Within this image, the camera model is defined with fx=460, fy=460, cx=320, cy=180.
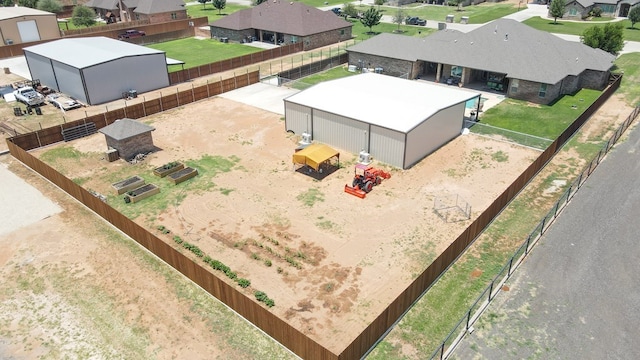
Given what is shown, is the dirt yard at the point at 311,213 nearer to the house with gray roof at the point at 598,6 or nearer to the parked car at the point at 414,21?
the parked car at the point at 414,21

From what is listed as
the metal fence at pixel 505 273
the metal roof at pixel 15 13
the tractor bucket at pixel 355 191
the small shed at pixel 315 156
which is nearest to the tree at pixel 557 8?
the metal fence at pixel 505 273

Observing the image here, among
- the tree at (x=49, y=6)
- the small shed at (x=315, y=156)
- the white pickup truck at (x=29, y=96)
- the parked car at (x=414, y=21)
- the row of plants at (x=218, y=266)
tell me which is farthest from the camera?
the tree at (x=49, y=6)

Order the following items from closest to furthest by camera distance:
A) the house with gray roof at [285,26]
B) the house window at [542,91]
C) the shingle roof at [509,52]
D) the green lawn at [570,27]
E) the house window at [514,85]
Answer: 1. the house window at [542,91]
2. the shingle roof at [509,52]
3. the house window at [514,85]
4. the house with gray roof at [285,26]
5. the green lawn at [570,27]

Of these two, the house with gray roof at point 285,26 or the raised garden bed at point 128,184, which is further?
A: the house with gray roof at point 285,26

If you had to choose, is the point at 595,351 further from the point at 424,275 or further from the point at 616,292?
the point at 424,275

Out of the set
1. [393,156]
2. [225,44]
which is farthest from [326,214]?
[225,44]

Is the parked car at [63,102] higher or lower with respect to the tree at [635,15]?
lower
